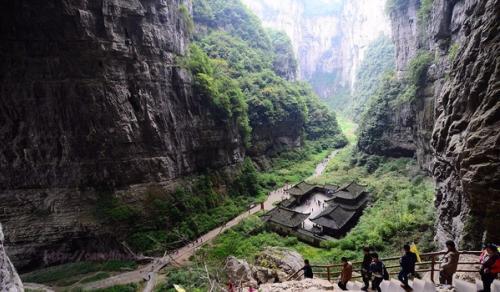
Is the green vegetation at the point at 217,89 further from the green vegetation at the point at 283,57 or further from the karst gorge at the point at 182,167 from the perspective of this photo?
the green vegetation at the point at 283,57

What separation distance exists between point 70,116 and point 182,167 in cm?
1183

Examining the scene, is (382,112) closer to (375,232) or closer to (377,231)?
(377,231)

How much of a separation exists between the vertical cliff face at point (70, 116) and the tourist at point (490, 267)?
85.6 ft

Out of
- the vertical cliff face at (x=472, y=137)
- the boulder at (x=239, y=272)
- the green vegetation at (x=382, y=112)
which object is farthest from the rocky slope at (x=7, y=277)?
the green vegetation at (x=382, y=112)

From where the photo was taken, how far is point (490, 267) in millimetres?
7531

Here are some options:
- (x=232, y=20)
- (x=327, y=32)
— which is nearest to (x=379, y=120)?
(x=232, y=20)

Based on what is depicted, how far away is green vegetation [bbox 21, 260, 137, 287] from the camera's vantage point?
2080 centimetres

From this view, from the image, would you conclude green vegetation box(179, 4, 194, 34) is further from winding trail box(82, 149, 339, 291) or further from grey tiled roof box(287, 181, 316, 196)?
grey tiled roof box(287, 181, 316, 196)

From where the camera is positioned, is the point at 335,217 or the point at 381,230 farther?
the point at 335,217

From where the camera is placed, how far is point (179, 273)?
20.3 m

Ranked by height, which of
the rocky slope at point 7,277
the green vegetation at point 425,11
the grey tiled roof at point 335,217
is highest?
the green vegetation at point 425,11

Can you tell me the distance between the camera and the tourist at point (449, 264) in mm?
8602

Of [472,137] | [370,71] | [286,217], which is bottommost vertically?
[286,217]

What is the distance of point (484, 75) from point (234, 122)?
30929 millimetres
